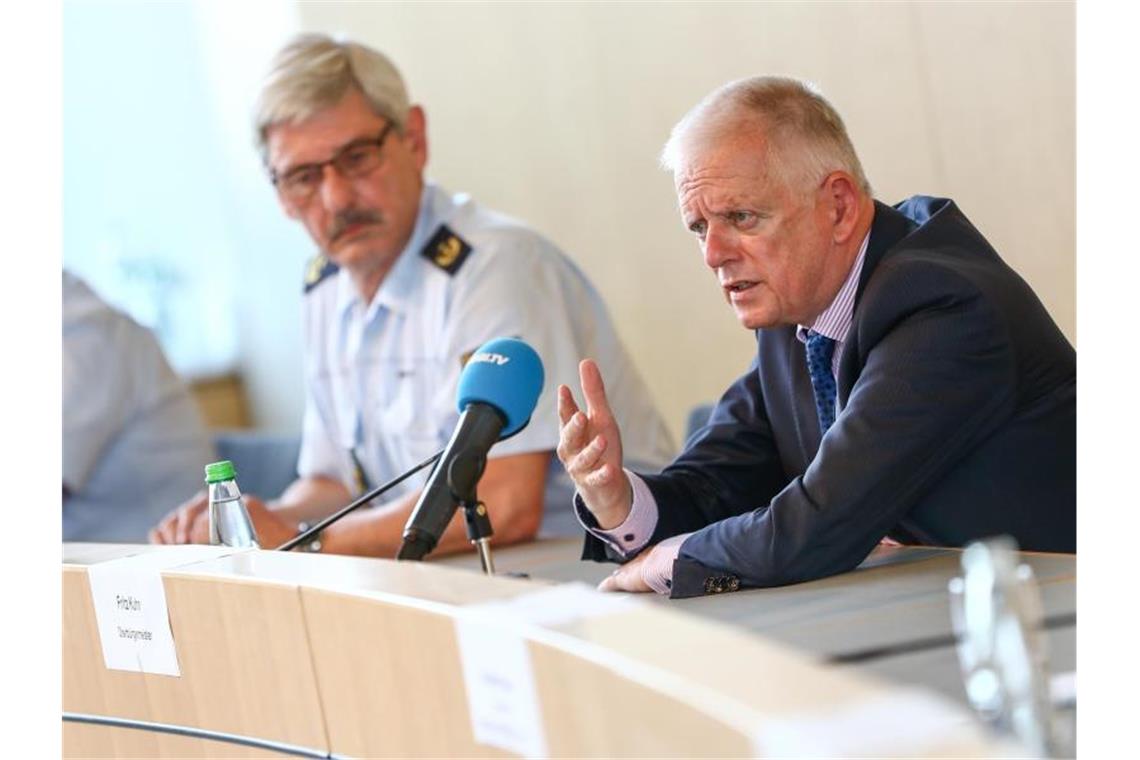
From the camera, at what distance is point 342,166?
282 cm

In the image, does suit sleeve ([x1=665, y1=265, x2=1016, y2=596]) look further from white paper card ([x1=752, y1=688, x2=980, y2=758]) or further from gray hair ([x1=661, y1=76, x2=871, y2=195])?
white paper card ([x1=752, y1=688, x2=980, y2=758])

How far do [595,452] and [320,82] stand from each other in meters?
1.26

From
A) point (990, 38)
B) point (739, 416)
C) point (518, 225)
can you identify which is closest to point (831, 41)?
point (990, 38)

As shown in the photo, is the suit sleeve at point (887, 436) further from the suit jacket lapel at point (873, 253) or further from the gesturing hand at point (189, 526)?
the gesturing hand at point (189, 526)

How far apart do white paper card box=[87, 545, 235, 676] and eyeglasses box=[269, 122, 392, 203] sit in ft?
4.09

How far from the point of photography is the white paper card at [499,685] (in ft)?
3.63

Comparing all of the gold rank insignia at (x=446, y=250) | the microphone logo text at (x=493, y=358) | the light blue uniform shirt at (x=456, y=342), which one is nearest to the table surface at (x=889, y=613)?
the microphone logo text at (x=493, y=358)

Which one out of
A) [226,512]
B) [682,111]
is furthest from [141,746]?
[682,111]

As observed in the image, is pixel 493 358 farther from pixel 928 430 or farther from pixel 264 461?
pixel 264 461

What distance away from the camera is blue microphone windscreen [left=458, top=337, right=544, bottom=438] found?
165cm

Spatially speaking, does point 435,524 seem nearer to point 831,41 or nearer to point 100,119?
point 831,41

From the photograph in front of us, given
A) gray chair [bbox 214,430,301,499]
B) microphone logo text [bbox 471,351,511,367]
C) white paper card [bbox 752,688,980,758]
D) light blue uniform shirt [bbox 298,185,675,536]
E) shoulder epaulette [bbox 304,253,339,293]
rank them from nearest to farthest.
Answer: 1. white paper card [bbox 752,688,980,758]
2. microphone logo text [bbox 471,351,511,367]
3. light blue uniform shirt [bbox 298,185,675,536]
4. shoulder epaulette [bbox 304,253,339,293]
5. gray chair [bbox 214,430,301,499]

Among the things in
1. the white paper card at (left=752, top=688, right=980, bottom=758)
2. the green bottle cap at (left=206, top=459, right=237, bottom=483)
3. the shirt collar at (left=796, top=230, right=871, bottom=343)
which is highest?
the shirt collar at (left=796, top=230, right=871, bottom=343)

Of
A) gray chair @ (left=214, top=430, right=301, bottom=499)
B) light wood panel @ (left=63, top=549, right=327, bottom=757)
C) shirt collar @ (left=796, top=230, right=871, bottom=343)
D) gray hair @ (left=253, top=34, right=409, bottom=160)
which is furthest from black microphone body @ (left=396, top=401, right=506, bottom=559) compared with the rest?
gray chair @ (left=214, top=430, right=301, bottom=499)
